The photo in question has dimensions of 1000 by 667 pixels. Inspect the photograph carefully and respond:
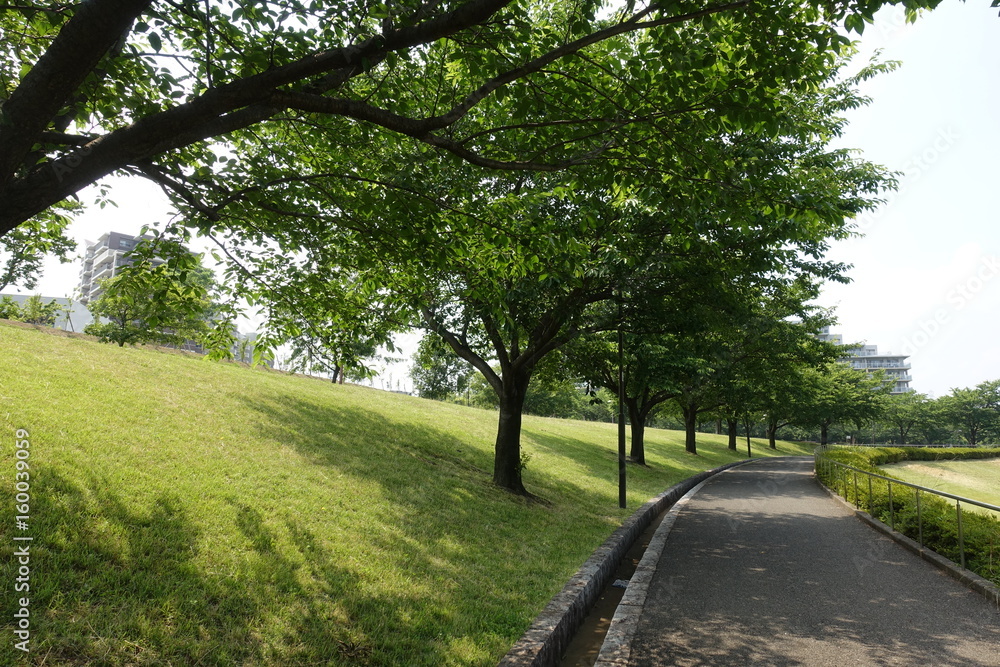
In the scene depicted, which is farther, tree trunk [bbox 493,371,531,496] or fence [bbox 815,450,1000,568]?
tree trunk [bbox 493,371,531,496]

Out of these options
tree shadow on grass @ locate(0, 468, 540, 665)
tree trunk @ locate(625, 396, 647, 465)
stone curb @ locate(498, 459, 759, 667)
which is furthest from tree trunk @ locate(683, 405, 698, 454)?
tree shadow on grass @ locate(0, 468, 540, 665)

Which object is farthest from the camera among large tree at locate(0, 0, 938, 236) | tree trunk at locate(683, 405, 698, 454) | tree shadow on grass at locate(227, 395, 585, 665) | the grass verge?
tree trunk at locate(683, 405, 698, 454)

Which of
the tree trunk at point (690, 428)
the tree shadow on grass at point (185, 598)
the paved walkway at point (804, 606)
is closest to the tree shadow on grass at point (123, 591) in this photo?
the tree shadow on grass at point (185, 598)

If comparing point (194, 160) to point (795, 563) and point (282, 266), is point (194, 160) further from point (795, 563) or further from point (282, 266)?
point (795, 563)

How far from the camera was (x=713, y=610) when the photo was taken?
19.5ft

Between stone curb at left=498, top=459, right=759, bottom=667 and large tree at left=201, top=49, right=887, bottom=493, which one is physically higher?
large tree at left=201, top=49, right=887, bottom=493

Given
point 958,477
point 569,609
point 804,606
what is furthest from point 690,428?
point 569,609

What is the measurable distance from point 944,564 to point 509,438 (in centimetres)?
Result: 758

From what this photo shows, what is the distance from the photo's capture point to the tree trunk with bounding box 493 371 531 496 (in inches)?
466

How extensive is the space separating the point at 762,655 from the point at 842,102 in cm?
1194

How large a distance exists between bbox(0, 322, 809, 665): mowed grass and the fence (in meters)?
5.00

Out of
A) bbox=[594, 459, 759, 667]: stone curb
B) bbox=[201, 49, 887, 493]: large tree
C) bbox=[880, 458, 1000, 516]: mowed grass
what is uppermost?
bbox=[201, 49, 887, 493]: large tree

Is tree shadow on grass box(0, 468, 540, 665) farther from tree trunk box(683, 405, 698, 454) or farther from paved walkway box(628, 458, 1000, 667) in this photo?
tree trunk box(683, 405, 698, 454)

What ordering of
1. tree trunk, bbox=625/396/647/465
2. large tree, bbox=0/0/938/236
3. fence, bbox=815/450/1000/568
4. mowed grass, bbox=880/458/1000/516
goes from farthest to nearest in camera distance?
mowed grass, bbox=880/458/1000/516 < tree trunk, bbox=625/396/647/465 < fence, bbox=815/450/1000/568 < large tree, bbox=0/0/938/236
